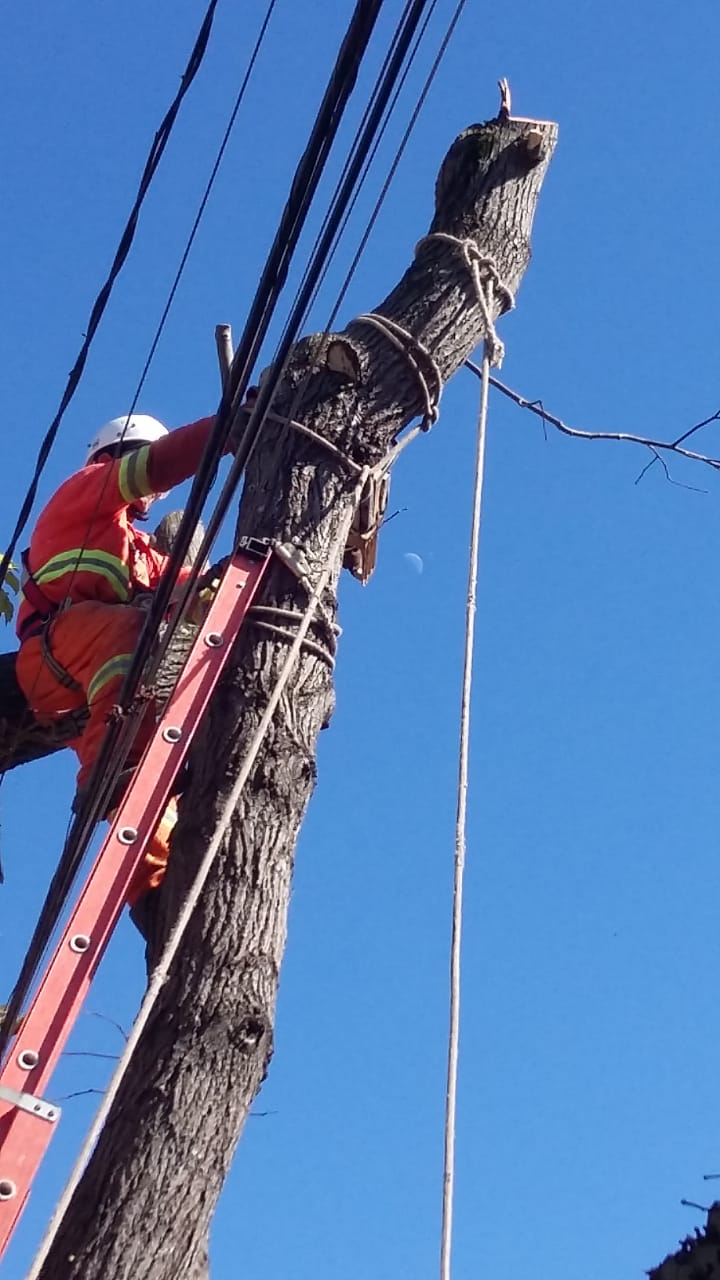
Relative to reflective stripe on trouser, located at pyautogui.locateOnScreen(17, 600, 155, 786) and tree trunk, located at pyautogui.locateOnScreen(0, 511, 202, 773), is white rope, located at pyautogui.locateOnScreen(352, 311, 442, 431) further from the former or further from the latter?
tree trunk, located at pyautogui.locateOnScreen(0, 511, 202, 773)

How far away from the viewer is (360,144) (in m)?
3.51

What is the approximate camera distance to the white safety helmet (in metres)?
6.07

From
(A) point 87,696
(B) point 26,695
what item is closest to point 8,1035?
(A) point 87,696

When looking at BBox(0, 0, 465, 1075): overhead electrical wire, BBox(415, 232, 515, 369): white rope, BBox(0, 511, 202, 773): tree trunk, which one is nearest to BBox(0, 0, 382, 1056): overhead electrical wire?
BBox(0, 0, 465, 1075): overhead electrical wire

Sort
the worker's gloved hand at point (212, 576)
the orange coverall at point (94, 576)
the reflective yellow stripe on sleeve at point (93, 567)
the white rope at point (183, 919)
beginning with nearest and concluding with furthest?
the white rope at point (183, 919) → the worker's gloved hand at point (212, 576) → the orange coverall at point (94, 576) → the reflective yellow stripe on sleeve at point (93, 567)

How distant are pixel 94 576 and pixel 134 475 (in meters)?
0.36

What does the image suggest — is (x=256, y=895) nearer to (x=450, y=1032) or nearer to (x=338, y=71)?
(x=450, y=1032)

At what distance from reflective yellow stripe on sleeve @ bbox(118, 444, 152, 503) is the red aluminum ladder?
920 millimetres

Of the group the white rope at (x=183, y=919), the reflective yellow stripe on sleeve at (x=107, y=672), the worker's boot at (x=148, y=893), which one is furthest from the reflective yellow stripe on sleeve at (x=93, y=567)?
the worker's boot at (x=148, y=893)

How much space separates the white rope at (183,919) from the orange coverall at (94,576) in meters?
0.64

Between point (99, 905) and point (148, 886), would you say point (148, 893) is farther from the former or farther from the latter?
point (99, 905)

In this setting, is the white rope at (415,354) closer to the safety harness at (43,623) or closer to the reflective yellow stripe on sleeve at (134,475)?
the reflective yellow stripe on sleeve at (134,475)

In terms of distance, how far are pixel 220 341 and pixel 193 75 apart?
0.61 meters

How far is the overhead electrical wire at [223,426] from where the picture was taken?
327 cm
